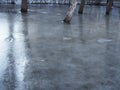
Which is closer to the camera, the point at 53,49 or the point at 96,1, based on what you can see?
the point at 53,49

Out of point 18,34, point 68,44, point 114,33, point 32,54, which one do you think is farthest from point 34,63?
point 114,33

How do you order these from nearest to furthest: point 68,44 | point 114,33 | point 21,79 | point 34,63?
point 21,79
point 34,63
point 68,44
point 114,33

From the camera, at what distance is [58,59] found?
8625 millimetres

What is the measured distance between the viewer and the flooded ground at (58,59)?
6.55 m

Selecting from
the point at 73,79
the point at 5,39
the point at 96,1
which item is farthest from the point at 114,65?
the point at 96,1

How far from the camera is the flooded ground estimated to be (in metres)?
6.55

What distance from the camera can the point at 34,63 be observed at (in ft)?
26.6

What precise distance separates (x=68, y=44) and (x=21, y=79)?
14.2 feet

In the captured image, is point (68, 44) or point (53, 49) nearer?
point (53, 49)

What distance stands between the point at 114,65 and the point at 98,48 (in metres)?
A: 2.19

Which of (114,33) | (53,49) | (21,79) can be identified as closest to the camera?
(21,79)

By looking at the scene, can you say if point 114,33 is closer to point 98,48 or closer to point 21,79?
point 98,48

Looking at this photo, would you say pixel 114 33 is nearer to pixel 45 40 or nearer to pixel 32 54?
pixel 45 40

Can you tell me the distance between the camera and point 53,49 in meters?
9.92
